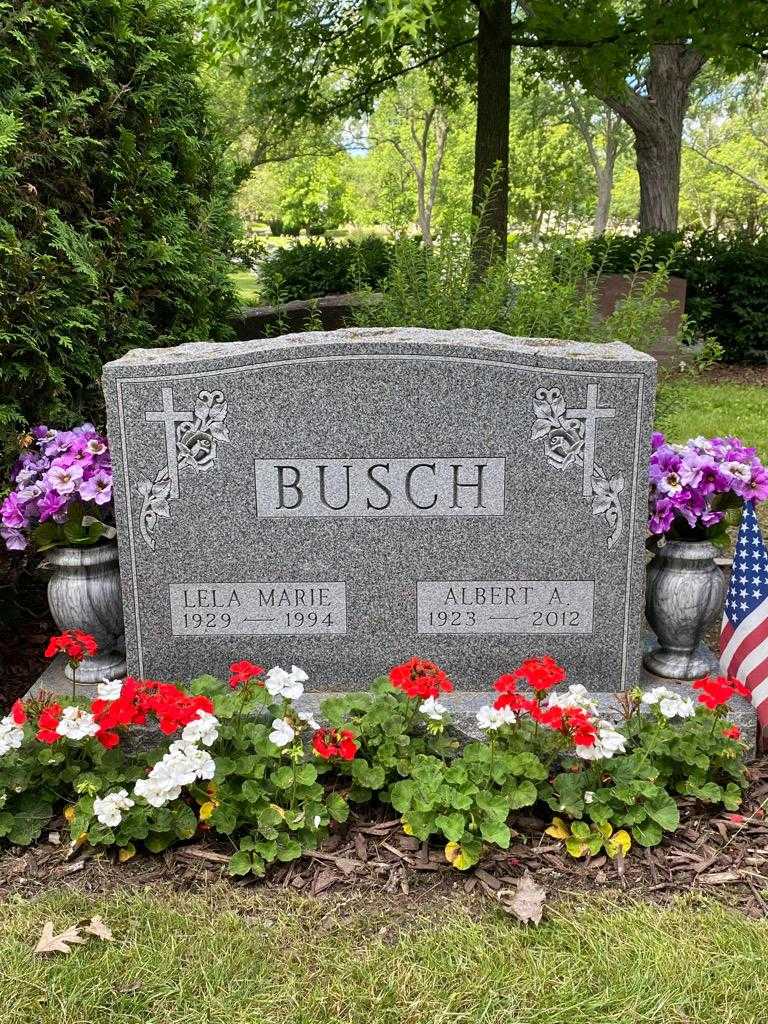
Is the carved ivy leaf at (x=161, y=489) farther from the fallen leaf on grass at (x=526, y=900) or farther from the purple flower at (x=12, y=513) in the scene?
the fallen leaf on grass at (x=526, y=900)

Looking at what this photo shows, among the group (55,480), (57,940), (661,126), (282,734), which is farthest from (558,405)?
(661,126)

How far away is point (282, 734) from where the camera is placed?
298 centimetres

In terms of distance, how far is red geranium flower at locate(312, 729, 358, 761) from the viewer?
299 centimetres

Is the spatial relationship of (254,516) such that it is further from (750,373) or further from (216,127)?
(750,373)

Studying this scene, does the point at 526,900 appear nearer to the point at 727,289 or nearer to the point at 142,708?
the point at 142,708

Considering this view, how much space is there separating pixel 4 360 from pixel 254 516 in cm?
123

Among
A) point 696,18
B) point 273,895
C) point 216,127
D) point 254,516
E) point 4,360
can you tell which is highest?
point 696,18

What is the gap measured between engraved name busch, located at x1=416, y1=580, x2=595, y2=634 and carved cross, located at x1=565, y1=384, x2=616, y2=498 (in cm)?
48

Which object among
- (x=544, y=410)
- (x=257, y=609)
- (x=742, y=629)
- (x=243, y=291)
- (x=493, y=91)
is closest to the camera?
(x=544, y=410)

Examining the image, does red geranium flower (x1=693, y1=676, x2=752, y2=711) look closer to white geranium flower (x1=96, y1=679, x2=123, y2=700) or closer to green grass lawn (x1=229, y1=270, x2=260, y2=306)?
white geranium flower (x1=96, y1=679, x2=123, y2=700)

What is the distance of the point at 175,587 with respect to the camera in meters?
3.60

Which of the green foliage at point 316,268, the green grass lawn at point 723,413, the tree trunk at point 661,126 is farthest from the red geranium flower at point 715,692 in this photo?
the tree trunk at point 661,126

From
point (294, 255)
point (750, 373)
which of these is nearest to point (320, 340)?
point (294, 255)

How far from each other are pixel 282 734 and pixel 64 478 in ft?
4.46
